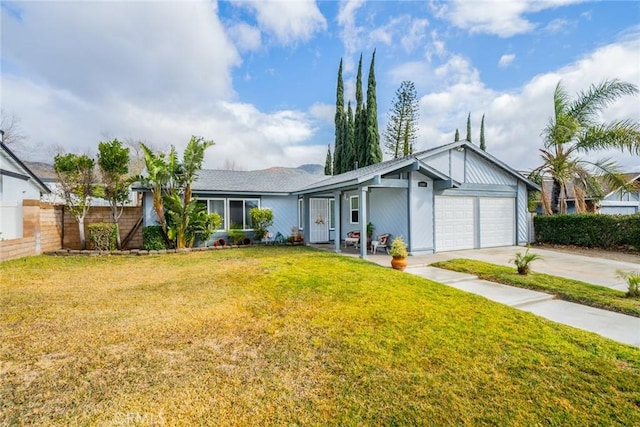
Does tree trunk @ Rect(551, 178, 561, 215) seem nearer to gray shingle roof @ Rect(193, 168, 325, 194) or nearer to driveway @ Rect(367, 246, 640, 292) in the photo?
driveway @ Rect(367, 246, 640, 292)

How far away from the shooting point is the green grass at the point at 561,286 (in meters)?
5.63

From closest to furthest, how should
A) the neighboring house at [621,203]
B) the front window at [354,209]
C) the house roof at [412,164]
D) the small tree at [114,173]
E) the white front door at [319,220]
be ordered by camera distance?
the house roof at [412,164]
the small tree at [114,173]
the front window at [354,209]
the white front door at [319,220]
the neighboring house at [621,203]

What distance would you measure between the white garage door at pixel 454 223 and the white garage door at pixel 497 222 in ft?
2.38

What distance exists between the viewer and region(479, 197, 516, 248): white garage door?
46.1 ft

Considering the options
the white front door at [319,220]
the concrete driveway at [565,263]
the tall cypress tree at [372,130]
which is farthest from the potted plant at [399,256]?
the tall cypress tree at [372,130]

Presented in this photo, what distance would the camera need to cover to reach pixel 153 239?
12945mm

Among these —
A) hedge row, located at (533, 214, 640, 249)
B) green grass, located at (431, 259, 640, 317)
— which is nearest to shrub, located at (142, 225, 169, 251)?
green grass, located at (431, 259, 640, 317)

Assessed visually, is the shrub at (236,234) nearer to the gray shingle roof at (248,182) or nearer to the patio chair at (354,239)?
the gray shingle roof at (248,182)

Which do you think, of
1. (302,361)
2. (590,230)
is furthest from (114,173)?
(590,230)

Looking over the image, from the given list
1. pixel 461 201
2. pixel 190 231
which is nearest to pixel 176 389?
pixel 190 231

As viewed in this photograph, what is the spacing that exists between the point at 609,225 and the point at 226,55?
18560 millimetres

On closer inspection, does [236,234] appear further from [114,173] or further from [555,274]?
[555,274]

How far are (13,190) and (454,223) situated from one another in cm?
1999

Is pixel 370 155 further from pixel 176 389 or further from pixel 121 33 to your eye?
pixel 176 389
